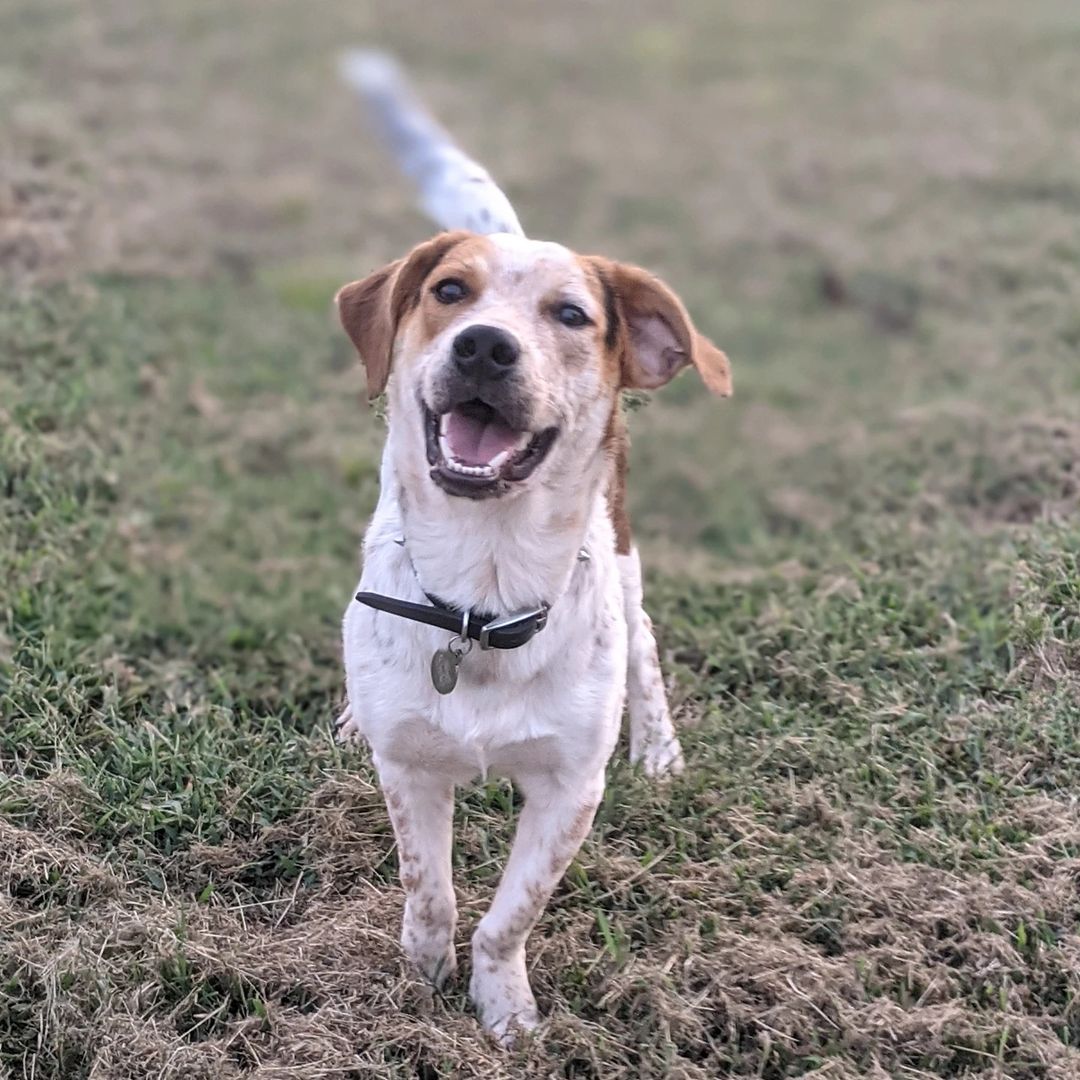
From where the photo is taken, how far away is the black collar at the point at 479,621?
314 cm

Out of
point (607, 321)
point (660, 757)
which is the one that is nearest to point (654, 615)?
point (660, 757)

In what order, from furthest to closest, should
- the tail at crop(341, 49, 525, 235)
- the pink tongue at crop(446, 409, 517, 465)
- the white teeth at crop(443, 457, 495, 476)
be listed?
the tail at crop(341, 49, 525, 235), the pink tongue at crop(446, 409, 517, 465), the white teeth at crop(443, 457, 495, 476)

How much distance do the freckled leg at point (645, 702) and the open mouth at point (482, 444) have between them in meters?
1.21

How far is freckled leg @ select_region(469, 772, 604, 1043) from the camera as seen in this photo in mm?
3289

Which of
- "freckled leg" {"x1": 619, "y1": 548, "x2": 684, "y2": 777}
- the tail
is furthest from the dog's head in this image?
"freckled leg" {"x1": 619, "y1": 548, "x2": 684, "y2": 777}

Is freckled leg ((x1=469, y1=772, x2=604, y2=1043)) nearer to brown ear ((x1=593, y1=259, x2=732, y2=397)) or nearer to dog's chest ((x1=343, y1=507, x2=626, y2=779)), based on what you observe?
dog's chest ((x1=343, y1=507, x2=626, y2=779))

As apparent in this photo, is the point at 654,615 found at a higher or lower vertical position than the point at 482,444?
lower

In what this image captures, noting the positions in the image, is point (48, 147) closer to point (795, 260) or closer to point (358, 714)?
point (795, 260)

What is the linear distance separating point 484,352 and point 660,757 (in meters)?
1.88

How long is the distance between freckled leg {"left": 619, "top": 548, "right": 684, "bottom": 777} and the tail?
52.2 inches

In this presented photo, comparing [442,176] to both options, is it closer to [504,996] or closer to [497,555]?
[497,555]

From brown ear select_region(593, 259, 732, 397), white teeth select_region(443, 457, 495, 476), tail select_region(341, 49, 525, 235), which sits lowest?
tail select_region(341, 49, 525, 235)

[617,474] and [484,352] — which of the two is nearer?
[484,352]

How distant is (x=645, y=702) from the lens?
4.43 meters
